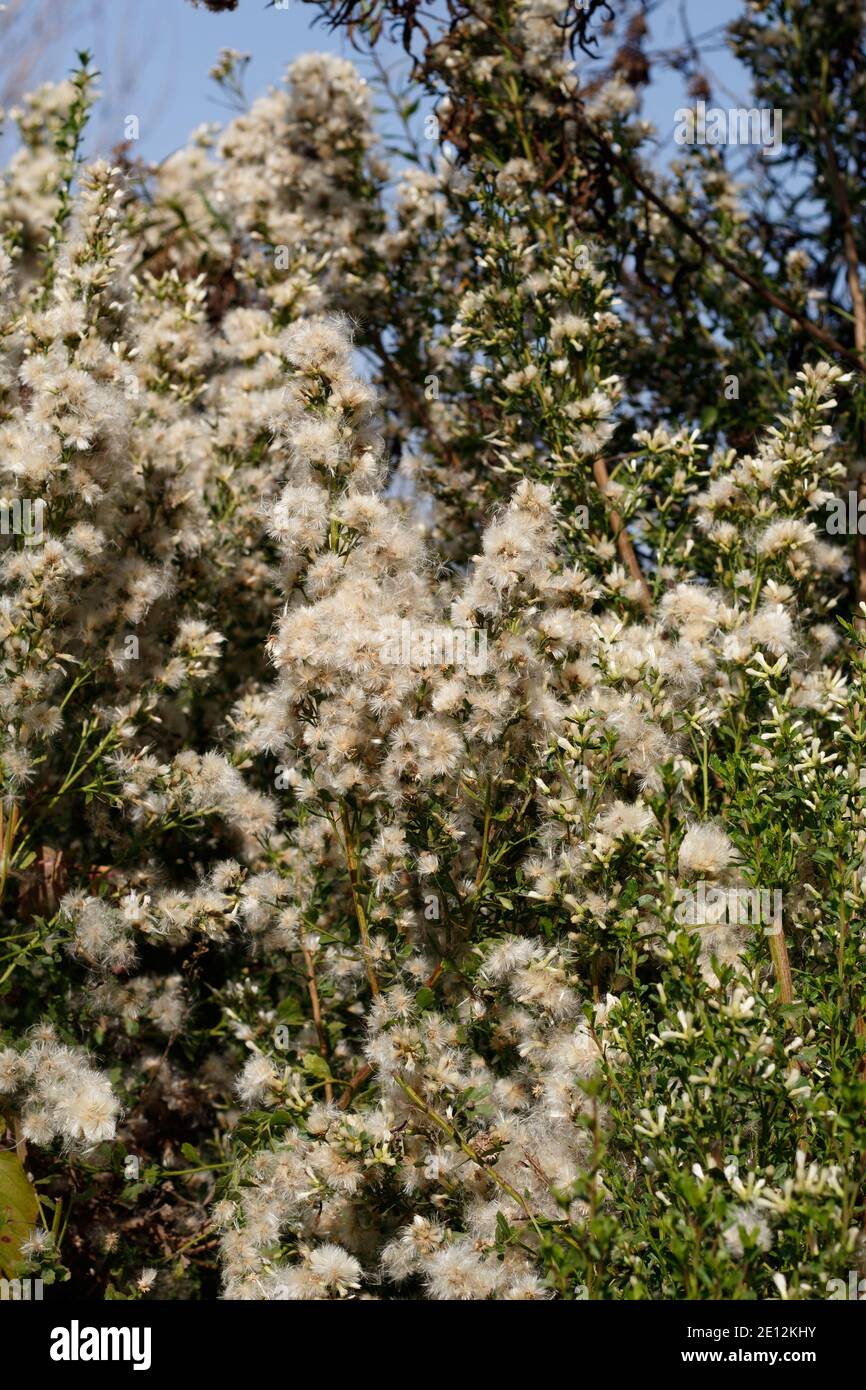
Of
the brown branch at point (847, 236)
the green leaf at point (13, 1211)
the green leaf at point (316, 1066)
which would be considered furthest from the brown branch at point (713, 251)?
the green leaf at point (13, 1211)

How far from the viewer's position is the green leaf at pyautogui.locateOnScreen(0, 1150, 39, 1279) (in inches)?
89.9

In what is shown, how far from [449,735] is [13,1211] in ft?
4.16

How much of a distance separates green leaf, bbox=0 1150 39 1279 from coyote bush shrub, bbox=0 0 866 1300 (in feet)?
0.04

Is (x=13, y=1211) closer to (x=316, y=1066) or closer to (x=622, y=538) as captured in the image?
(x=316, y=1066)

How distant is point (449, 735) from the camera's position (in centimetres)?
213

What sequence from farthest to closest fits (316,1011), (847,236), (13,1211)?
(847,236), (316,1011), (13,1211)

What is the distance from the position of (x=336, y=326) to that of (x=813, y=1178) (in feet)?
6.04

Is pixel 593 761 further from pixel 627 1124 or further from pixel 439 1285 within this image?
Result: pixel 439 1285

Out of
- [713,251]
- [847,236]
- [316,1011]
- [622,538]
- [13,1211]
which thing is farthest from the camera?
[847,236]

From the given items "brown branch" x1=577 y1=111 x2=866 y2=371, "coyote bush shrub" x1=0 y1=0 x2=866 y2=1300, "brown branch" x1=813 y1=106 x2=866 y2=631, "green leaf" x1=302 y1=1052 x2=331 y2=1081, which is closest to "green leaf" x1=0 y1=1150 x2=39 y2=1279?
"coyote bush shrub" x1=0 y1=0 x2=866 y2=1300

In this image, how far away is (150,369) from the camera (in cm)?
324

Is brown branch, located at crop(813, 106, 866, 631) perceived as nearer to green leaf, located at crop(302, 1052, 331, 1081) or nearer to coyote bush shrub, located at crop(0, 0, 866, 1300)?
coyote bush shrub, located at crop(0, 0, 866, 1300)

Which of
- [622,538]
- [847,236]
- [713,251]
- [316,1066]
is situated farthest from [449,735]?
[847,236]

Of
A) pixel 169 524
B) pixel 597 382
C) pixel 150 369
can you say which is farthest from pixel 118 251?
pixel 597 382
